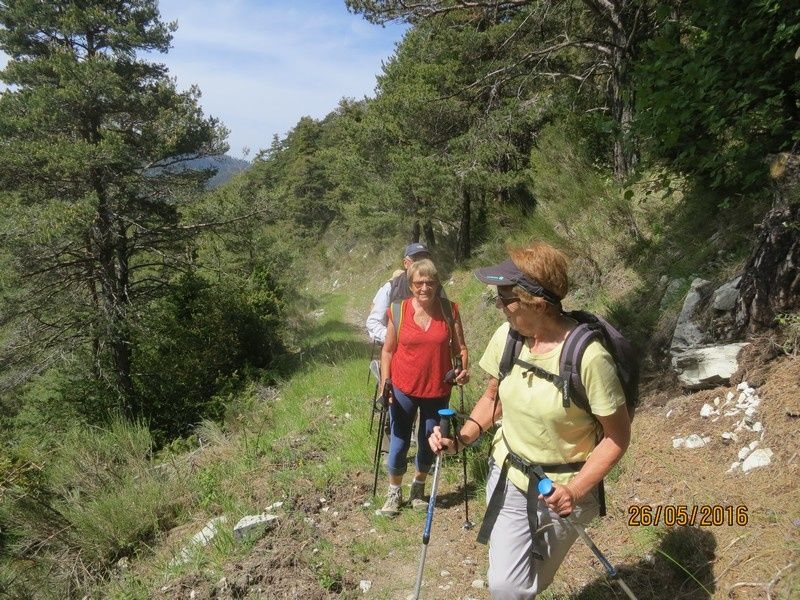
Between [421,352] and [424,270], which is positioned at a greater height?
[424,270]

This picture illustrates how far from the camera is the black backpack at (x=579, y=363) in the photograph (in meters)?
1.84

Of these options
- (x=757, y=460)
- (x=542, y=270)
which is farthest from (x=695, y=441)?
(x=542, y=270)

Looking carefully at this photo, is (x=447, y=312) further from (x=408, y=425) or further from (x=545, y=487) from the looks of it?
(x=545, y=487)

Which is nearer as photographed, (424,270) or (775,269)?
(775,269)

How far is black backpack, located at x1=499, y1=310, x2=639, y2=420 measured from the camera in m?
1.84

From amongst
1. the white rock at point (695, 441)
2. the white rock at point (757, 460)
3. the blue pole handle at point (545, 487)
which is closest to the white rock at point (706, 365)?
the white rock at point (695, 441)

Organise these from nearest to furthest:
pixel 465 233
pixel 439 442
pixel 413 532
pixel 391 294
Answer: pixel 439 442, pixel 413 532, pixel 391 294, pixel 465 233

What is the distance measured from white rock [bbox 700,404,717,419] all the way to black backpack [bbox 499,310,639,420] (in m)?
1.90

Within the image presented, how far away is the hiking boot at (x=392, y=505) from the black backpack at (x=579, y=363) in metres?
2.41

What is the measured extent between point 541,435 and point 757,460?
5.55 feet

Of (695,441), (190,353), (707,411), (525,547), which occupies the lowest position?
(190,353)

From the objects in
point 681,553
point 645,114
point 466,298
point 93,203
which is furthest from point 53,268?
point 681,553

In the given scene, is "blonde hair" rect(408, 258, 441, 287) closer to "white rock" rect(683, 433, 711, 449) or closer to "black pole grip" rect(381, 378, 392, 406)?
"black pole grip" rect(381, 378, 392, 406)
